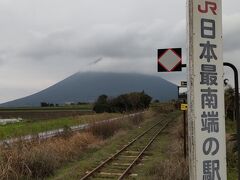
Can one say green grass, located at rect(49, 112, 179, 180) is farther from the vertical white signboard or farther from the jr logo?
the jr logo

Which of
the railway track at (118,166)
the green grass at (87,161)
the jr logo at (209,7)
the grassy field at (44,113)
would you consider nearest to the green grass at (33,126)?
the green grass at (87,161)

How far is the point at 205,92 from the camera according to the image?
5047mm

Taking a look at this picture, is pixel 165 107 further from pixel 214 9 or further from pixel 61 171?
pixel 214 9

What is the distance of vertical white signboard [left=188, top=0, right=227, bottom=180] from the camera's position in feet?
16.3

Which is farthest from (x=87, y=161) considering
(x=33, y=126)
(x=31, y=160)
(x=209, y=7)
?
(x=33, y=126)

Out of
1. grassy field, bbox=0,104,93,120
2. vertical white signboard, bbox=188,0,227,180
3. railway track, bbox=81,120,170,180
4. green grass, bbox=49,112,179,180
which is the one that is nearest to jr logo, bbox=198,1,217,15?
vertical white signboard, bbox=188,0,227,180

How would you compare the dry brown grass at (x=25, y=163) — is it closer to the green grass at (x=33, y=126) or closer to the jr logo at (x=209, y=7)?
the jr logo at (x=209, y=7)

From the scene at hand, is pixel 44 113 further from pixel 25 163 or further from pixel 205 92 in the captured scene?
pixel 205 92

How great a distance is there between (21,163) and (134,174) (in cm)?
321

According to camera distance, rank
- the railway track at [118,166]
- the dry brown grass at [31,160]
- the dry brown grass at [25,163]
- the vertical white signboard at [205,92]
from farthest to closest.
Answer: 1. the railway track at [118,166]
2. the dry brown grass at [31,160]
3. the dry brown grass at [25,163]
4. the vertical white signboard at [205,92]

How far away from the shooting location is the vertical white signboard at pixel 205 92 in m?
4.98

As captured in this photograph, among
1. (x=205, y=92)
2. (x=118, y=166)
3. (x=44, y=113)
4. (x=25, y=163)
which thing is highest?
(x=205, y=92)

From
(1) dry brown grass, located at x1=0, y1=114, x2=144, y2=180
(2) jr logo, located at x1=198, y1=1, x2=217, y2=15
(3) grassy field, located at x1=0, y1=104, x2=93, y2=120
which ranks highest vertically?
(2) jr logo, located at x1=198, y1=1, x2=217, y2=15

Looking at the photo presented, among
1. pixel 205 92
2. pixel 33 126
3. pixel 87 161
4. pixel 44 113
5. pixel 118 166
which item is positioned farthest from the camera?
pixel 44 113
